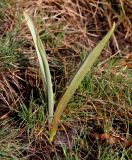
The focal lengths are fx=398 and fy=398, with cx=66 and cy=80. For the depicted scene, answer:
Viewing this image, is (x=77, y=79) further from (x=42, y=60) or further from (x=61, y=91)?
(x=61, y=91)

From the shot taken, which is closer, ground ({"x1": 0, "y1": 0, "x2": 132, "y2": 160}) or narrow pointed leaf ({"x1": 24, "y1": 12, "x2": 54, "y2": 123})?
narrow pointed leaf ({"x1": 24, "y1": 12, "x2": 54, "y2": 123})

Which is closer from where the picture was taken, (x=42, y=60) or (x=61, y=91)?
(x=42, y=60)

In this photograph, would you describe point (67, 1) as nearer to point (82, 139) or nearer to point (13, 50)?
point (13, 50)

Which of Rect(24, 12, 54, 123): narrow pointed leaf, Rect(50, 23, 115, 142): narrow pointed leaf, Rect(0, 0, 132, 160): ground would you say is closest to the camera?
Rect(50, 23, 115, 142): narrow pointed leaf

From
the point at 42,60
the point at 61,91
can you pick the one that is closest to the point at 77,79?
the point at 42,60

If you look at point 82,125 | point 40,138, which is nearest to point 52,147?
point 40,138
